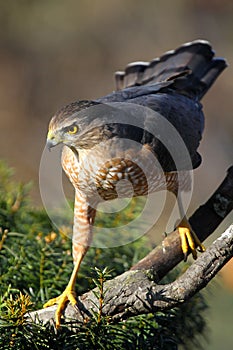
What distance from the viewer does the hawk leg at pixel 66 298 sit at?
1833 millimetres

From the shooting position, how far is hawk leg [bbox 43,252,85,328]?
1.83 meters

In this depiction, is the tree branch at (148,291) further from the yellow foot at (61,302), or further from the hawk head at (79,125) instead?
the hawk head at (79,125)

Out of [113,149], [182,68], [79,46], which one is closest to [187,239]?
[113,149]

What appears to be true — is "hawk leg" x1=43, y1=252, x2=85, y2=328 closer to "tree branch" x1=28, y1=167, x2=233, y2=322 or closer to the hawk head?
"tree branch" x1=28, y1=167, x2=233, y2=322

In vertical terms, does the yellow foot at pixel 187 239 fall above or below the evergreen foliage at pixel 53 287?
above

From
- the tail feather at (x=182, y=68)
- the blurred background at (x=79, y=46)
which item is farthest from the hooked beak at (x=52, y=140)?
the blurred background at (x=79, y=46)

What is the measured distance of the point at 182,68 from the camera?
308 centimetres

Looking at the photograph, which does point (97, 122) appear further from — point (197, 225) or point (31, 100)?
point (31, 100)

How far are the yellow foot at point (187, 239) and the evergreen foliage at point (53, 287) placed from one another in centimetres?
23

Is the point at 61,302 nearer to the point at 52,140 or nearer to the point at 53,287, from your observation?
the point at 53,287

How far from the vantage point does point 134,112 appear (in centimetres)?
232

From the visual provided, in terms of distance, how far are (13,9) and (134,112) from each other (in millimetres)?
5242

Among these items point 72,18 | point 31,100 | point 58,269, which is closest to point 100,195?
point 58,269

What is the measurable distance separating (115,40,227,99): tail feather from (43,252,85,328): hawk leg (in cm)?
119
